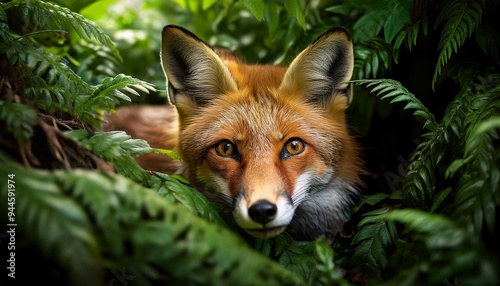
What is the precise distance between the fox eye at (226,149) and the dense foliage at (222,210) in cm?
34

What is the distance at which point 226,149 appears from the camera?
3076 mm

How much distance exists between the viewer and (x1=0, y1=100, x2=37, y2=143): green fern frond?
2.05 metres

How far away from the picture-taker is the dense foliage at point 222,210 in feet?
5.72

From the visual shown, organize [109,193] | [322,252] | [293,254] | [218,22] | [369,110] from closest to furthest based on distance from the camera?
[109,193] → [322,252] → [293,254] → [369,110] → [218,22]

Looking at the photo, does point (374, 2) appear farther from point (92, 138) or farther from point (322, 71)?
point (92, 138)

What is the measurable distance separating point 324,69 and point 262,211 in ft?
4.41

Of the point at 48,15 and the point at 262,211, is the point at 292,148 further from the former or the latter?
the point at 48,15

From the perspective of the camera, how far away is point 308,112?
3.29m

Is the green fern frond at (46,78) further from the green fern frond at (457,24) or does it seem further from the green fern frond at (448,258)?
the green fern frond at (457,24)

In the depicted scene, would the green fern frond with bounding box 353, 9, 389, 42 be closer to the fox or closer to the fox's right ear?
the fox

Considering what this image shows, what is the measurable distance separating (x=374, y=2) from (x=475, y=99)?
1279mm

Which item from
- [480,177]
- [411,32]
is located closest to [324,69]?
[411,32]

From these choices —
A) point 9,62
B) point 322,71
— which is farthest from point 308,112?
point 9,62

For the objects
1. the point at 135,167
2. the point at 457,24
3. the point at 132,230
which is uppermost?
the point at 457,24
